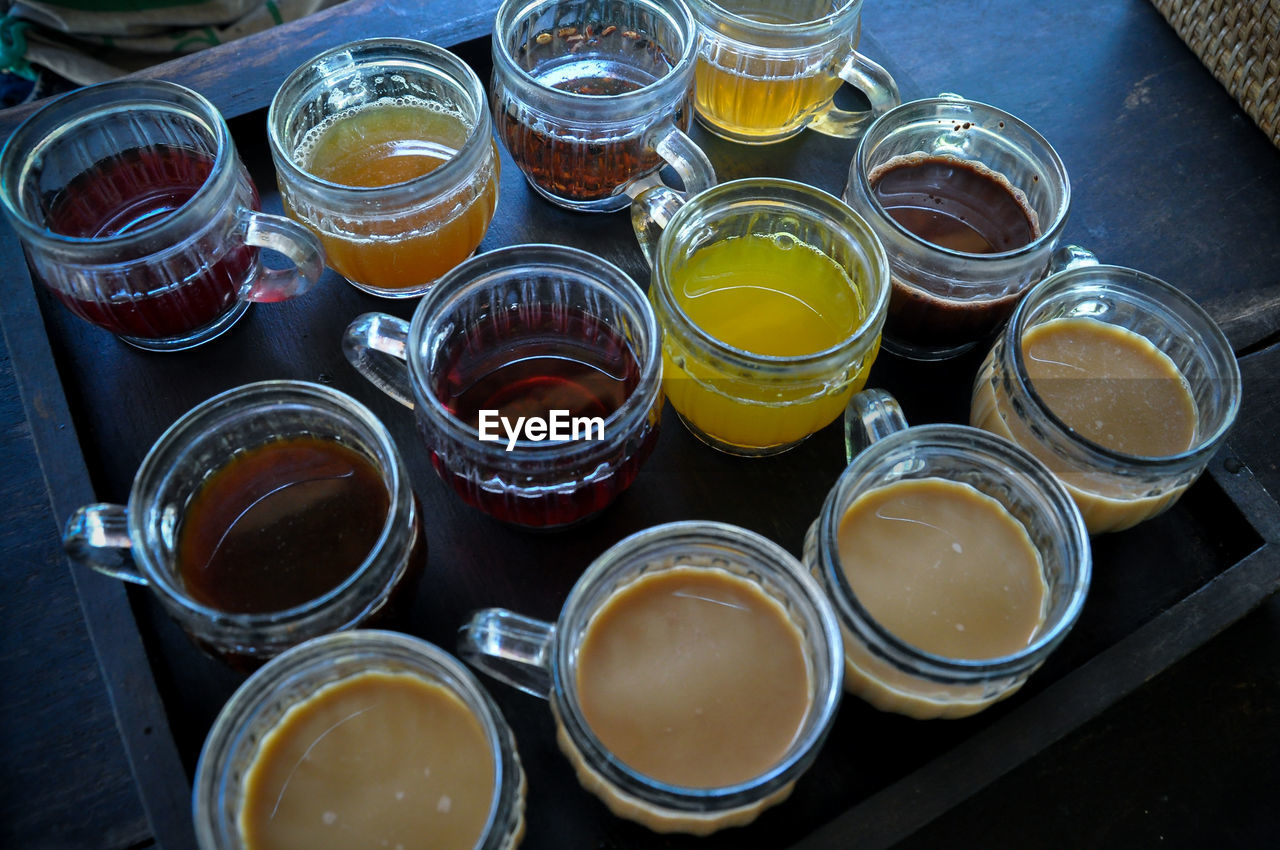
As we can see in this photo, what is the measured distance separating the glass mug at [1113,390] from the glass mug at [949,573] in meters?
0.06

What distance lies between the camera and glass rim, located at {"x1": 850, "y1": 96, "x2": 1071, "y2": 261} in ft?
3.36

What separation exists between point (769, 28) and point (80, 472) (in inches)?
A: 33.2

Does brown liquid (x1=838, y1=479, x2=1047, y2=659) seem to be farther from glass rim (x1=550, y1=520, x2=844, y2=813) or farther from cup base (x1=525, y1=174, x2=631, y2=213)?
cup base (x1=525, y1=174, x2=631, y2=213)

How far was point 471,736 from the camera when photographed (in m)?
0.81

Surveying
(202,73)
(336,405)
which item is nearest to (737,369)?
(336,405)

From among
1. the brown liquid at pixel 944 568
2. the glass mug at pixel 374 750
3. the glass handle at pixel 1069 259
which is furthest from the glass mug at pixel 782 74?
the glass mug at pixel 374 750

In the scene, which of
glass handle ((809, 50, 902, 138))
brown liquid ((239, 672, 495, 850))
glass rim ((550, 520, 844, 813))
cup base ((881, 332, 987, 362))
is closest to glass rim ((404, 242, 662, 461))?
glass rim ((550, 520, 844, 813))

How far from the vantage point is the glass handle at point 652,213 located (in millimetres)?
1047

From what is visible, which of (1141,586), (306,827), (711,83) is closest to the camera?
(306,827)

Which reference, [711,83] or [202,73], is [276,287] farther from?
[711,83]

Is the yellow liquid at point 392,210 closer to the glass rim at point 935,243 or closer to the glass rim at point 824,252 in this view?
the glass rim at point 824,252

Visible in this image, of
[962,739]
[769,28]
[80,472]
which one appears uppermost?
[769,28]

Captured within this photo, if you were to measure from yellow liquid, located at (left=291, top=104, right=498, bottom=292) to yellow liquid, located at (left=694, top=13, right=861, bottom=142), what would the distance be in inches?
11.6

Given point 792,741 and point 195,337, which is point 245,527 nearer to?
point 195,337
